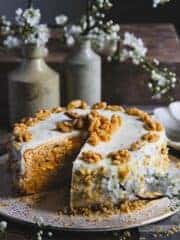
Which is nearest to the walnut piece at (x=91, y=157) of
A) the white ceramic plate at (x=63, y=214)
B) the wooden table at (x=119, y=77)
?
the white ceramic plate at (x=63, y=214)

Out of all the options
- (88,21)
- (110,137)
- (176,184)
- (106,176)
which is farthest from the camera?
(88,21)

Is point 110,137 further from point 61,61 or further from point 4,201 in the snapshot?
point 61,61

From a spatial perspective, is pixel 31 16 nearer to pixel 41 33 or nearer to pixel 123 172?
pixel 41 33

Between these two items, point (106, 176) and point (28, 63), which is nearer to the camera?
point (106, 176)

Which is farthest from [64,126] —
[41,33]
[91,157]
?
[41,33]

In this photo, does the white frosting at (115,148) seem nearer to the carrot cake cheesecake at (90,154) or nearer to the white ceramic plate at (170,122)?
the carrot cake cheesecake at (90,154)

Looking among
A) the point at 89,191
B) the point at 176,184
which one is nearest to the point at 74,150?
the point at 89,191
